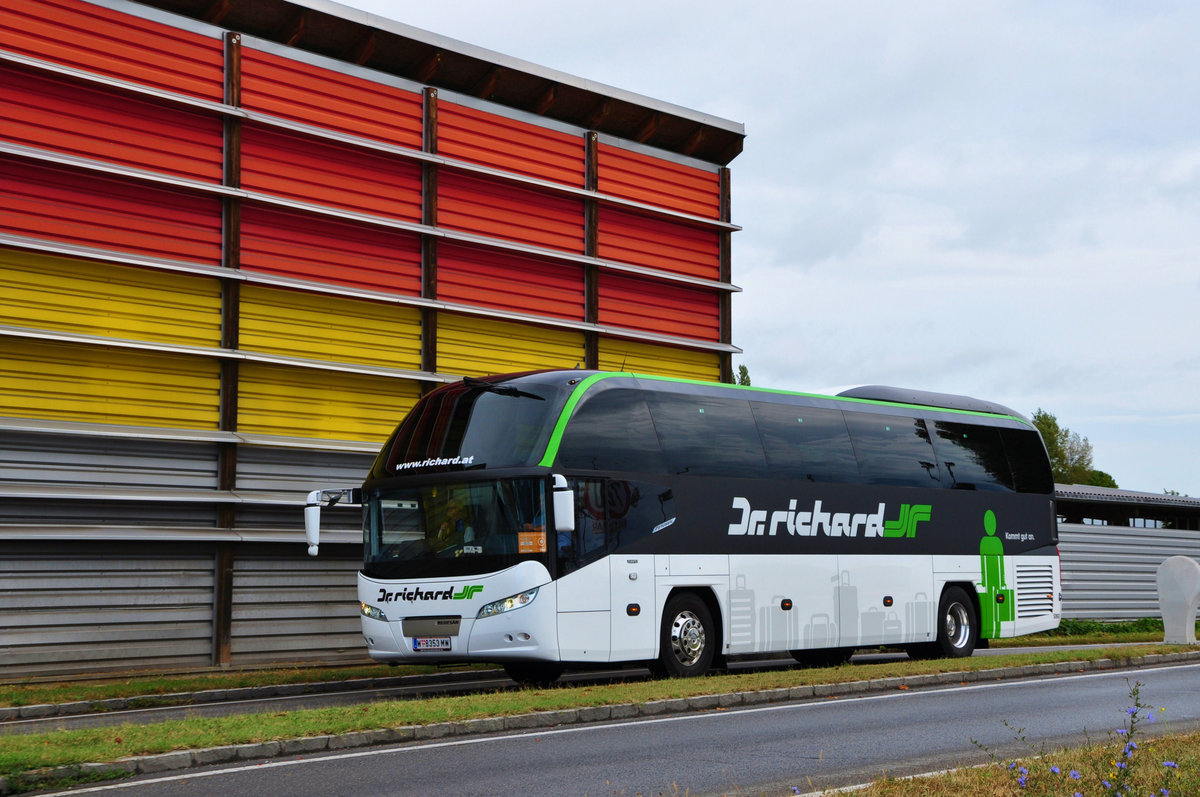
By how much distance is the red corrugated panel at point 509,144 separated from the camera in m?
23.8

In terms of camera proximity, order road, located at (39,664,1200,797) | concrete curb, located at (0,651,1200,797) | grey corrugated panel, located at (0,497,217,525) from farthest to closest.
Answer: grey corrugated panel, located at (0,497,217,525) → concrete curb, located at (0,651,1200,797) → road, located at (39,664,1200,797)

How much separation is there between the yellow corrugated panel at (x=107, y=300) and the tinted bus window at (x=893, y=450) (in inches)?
390

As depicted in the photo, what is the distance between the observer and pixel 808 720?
1197cm

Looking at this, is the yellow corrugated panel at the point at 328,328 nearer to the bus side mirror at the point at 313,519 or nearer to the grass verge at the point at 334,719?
the bus side mirror at the point at 313,519

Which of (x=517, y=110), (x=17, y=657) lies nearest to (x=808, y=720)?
(x=17, y=657)

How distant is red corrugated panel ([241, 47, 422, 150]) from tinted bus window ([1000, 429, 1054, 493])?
11.2 meters

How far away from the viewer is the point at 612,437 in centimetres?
1572

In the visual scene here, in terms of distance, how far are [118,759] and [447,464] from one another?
678cm

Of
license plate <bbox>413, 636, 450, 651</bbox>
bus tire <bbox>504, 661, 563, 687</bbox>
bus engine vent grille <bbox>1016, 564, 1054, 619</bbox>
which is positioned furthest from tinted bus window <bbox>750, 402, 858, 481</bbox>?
license plate <bbox>413, 636, 450, 651</bbox>

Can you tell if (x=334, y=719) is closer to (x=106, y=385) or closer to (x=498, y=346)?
(x=106, y=385)

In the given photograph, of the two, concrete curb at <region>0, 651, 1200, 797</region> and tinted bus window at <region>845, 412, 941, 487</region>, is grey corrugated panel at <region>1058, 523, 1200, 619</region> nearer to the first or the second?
tinted bus window at <region>845, 412, 941, 487</region>

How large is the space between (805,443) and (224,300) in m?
9.20

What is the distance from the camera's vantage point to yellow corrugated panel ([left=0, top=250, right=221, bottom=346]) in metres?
18.8

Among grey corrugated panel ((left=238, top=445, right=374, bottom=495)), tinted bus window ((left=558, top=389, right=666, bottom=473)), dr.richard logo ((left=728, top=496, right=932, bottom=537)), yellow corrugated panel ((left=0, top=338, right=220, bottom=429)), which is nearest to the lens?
tinted bus window ((left=558, top=389, right=666, bottom=473))
